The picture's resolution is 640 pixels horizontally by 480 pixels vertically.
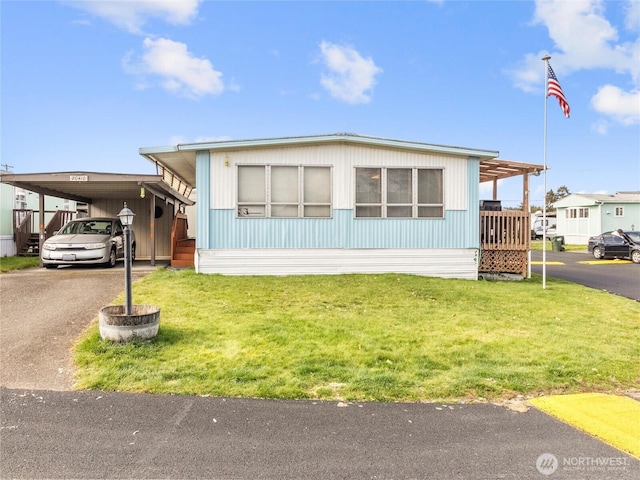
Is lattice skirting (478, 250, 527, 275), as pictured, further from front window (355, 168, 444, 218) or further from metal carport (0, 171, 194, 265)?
metal carport (0, 171, 194, 265)

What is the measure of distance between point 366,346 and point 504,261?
834 cm

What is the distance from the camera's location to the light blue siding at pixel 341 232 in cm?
1105

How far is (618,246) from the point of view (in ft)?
70.0

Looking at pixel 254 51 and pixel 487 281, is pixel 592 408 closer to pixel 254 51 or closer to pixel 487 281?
pixel 487 281

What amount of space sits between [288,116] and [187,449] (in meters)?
Result: 20.9

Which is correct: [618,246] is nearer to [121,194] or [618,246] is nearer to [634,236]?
[634,236]

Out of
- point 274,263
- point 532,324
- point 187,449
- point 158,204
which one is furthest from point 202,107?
point 187,449

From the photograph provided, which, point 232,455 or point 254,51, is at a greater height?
point 254,51

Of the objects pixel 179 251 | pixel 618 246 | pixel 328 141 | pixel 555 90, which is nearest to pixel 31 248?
pixel 179 251

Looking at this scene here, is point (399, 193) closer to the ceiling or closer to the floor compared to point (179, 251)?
closer to the ceiling

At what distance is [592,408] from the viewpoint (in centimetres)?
392

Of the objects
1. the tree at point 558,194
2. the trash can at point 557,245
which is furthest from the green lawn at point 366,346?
the tree at point 558,194

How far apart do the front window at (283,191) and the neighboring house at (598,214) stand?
28538 mm

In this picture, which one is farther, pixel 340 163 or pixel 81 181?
pixel 81 181
